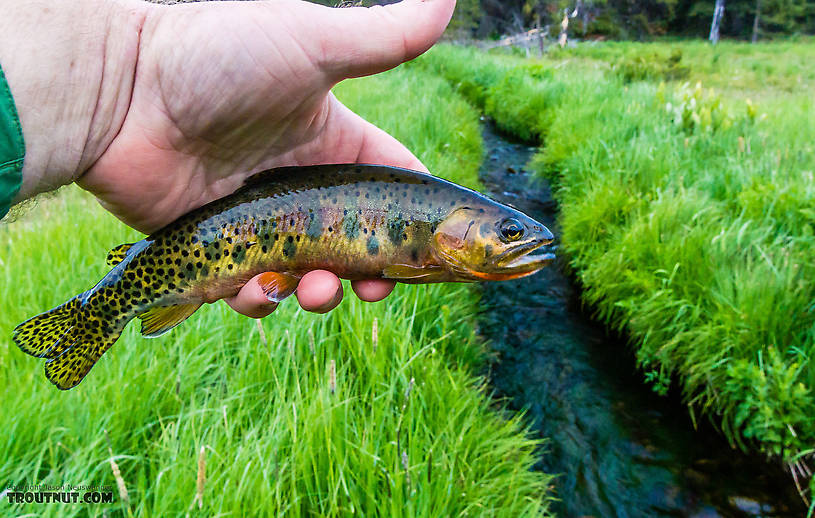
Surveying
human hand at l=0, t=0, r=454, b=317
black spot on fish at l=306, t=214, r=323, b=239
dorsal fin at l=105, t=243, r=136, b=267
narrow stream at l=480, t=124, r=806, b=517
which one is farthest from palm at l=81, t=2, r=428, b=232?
narrow stream at l=480, t=124, r=806, b=517

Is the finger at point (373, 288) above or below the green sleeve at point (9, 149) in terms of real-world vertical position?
below

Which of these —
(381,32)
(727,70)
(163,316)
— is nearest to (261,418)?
(163,316)

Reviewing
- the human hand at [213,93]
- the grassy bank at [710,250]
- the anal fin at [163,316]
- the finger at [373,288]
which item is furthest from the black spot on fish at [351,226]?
the grassy bank at [710,250]

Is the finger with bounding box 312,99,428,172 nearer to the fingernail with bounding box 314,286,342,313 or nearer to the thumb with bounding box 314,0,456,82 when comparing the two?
the thumb with bounding box 314,0,456,82

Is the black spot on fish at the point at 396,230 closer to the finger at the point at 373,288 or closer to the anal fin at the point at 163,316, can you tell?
the finger at the point at 373,288

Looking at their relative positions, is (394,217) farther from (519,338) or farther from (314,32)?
(519,338)

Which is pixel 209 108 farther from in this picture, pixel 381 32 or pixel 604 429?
pixel 604 429
